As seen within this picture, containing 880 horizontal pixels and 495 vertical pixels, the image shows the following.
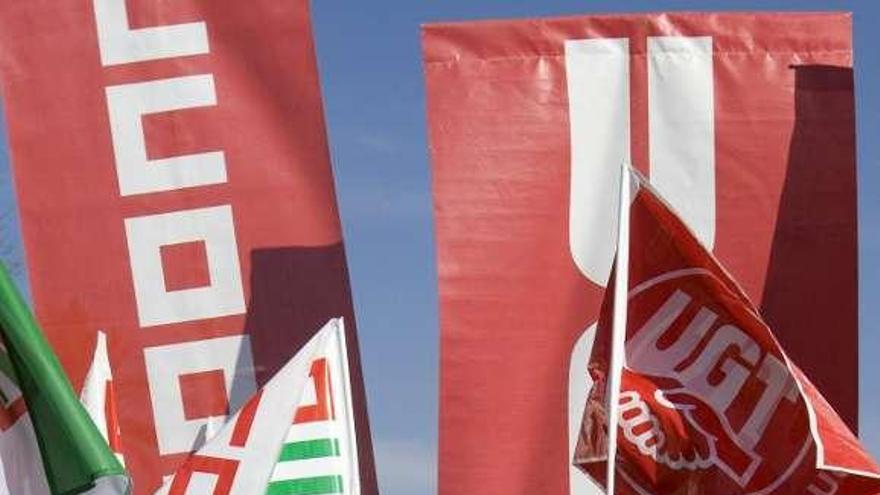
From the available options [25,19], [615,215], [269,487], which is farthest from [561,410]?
[25,19]

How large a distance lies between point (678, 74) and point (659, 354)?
200 cm

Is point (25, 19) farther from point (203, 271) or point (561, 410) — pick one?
point (561, 410)

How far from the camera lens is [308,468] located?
9.98 meters

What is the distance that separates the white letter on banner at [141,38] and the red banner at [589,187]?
1190 millimetres

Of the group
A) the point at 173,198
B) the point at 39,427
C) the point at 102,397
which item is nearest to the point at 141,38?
the point at 173,198

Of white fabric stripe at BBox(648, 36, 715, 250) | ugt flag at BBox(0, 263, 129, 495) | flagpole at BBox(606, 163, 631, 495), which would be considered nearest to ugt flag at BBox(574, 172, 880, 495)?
flagpole at BBox(606, 163, 631, 495)

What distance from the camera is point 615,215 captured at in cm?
1132

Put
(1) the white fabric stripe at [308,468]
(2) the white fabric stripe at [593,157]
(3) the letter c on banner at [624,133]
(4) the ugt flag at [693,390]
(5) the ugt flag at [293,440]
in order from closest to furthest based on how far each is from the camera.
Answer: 1. (5) the ugt flag at [293,440]
2. (4) the ugt flag at [693,390]
3. (1) the white fabric stripe at [308,468]
4. (2) the white fabric stripe at [593,157]
5. (3) the letter c on banner at [624,133]

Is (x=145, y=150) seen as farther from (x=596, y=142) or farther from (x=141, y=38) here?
(x=596, y=142)

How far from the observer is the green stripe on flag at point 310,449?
9992 millimetres

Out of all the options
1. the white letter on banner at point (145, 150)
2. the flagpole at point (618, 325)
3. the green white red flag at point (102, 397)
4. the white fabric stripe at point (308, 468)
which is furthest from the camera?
the white letter on banner at point (145, 150)

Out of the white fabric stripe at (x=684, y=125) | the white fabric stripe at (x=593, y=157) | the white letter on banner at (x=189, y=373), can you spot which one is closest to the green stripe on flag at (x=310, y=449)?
the white letter on banner at (x=189, y=373)

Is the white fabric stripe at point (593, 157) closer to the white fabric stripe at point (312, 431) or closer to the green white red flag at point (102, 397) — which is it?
the white fabric stripe at point (312, 431)

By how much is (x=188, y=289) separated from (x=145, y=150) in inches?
28.6
